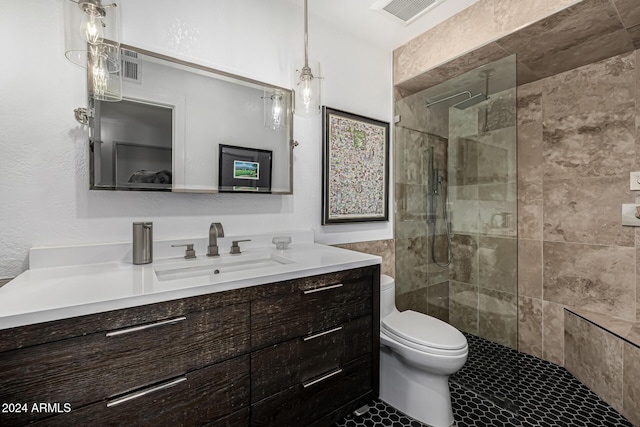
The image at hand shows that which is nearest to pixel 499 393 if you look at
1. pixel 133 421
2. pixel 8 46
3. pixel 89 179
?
pixel 133 421

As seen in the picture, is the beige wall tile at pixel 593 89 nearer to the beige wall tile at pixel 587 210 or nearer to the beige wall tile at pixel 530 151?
the beige wall tile at pixel 530 151

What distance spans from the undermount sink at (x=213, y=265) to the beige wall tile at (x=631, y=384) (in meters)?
1.87

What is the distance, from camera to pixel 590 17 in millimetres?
1564

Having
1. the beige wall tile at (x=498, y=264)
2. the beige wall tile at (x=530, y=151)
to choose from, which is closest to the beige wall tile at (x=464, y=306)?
the beige wall tile at (x=498, y=264)

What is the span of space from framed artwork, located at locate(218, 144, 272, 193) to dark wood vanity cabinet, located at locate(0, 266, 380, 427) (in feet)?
2.33

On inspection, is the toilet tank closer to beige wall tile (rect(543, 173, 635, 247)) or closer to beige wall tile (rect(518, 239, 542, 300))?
beige wall tile (rect(518, 239, 542, 300))

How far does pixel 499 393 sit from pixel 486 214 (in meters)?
1.09

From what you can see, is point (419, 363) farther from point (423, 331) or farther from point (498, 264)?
point (498, 264)

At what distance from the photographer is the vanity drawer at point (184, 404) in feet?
2.95

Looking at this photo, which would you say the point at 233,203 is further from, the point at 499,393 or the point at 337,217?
the point at 499,393

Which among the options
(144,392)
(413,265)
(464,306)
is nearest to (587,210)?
(464,306)

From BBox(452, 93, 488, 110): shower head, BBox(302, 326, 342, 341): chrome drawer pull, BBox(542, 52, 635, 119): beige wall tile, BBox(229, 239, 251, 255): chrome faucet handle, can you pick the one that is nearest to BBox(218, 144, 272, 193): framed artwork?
BBox(229, 239, 251, 255): chrome faucet handle

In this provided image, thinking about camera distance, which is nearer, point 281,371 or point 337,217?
point 281,371

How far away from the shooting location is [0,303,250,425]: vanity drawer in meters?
0.81
